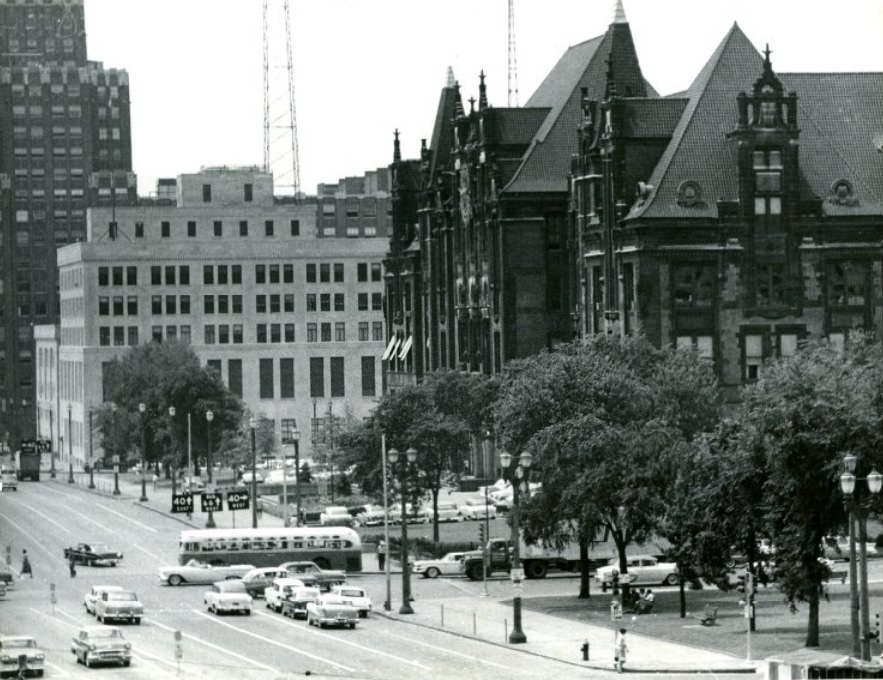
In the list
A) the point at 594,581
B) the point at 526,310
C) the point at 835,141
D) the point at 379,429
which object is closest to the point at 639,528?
the point at 594,581

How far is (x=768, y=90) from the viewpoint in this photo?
13150cm

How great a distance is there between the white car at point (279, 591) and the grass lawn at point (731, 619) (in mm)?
9739

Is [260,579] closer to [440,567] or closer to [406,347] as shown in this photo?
[440,567]

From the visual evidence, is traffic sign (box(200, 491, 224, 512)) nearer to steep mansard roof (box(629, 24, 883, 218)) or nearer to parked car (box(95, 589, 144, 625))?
steep mansard roof (box(629, 24, 883, 218))

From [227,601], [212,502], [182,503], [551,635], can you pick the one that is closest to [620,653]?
[551,635]

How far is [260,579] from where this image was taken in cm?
10156

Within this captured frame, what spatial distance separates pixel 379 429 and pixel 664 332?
1771cm

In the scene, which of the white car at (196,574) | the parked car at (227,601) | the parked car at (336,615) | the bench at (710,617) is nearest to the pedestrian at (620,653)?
the bench at (710,617)

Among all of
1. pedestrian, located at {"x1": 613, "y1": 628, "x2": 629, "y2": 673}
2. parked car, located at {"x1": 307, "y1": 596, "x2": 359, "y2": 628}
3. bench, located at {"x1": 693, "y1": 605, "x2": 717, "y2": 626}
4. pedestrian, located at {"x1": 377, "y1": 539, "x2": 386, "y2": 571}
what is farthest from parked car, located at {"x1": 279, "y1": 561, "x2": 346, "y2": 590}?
pedestrian, located at {"x1": 613, "y1": 628, "x2": 629, "y2": 673}

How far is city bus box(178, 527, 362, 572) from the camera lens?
112 metres

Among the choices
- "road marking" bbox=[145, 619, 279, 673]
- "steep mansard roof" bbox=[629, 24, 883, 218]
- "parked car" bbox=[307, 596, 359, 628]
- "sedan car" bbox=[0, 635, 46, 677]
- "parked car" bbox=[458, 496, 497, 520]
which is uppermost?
"steep mansard roof" bbox=[629, 24, 883, 218]

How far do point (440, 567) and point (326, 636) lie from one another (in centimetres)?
2443

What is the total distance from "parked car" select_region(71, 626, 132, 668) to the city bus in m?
34.9

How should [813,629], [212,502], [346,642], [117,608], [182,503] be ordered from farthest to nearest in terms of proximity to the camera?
[182,503] < [212,502] < [117,608] < [346,642] < [813,629]
